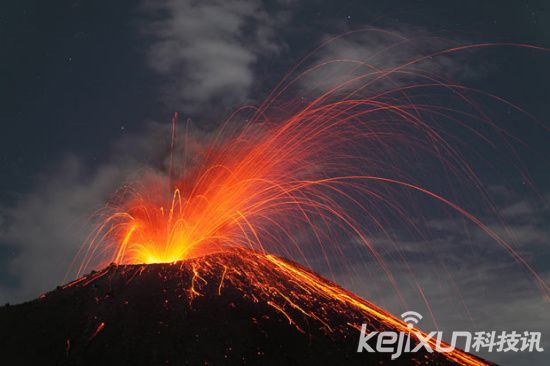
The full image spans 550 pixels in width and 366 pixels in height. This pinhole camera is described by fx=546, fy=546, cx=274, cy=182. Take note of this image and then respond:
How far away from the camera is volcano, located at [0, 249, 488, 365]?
25.8m

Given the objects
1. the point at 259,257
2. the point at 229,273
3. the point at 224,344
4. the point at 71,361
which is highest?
the point at 259,257

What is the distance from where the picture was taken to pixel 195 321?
2756cm

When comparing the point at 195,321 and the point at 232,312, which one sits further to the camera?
the point at 232,312

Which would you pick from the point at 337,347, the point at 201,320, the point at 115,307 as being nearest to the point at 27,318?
the point at 115,307

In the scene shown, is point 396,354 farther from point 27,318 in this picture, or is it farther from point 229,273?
point 27,318

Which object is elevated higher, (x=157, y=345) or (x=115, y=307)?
(x=115, y=307)

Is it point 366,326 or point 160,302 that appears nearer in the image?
point 160,302

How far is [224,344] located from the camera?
25.9m

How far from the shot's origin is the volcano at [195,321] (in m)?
25.8

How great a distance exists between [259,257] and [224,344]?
1126cm

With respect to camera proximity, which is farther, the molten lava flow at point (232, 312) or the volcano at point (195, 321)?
the molten lava flow at point (232, 312)

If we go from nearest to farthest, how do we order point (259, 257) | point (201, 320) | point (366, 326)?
point (201, 320) < point (366, 326) < point (259, 257)

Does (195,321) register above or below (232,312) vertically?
below

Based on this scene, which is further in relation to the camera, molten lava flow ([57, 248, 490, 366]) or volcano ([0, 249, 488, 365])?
molten lava flow ([57, 248, 490, 366])
